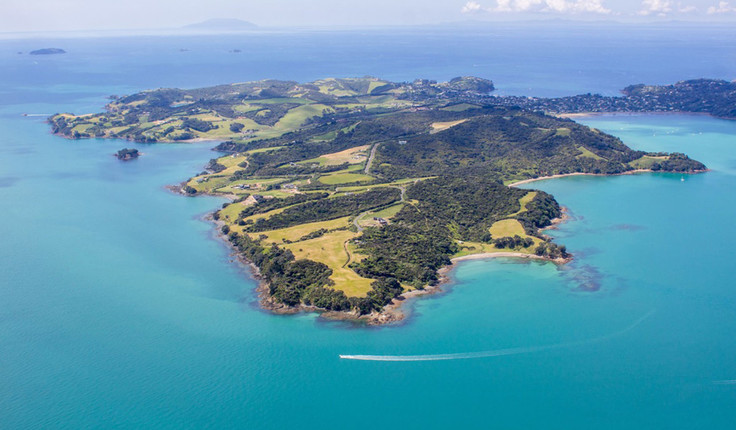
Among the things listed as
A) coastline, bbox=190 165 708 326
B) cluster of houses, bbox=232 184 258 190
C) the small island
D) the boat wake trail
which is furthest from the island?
the small island

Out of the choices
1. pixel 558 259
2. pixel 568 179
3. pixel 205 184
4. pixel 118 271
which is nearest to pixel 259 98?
pixel 205 184

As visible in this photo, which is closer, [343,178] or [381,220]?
[381,220]

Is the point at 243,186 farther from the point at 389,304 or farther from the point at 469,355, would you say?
the point at 469,355

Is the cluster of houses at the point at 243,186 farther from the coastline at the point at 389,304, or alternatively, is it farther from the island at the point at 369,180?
the coastline at the point at 389,304

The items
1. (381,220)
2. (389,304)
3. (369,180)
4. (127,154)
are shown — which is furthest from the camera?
(127,154)

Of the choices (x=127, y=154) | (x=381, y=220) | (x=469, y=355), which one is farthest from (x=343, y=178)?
(x=469, y=355)

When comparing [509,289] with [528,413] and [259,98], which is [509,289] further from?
[259,98]

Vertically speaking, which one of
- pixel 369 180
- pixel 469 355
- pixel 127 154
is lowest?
pixel 469 355

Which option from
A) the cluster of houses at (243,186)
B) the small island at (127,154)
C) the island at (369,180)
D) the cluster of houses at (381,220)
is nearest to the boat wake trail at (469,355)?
the island at (369,180)

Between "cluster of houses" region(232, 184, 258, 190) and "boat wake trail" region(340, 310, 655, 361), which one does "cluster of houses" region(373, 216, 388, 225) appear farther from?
"cluster of houses" region(232, 184, 258, 190)

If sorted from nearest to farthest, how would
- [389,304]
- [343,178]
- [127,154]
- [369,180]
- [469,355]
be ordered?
1. [469,355]
2. [389,304]
3. [369,180]
4. [343,178]
5. [127,154]
